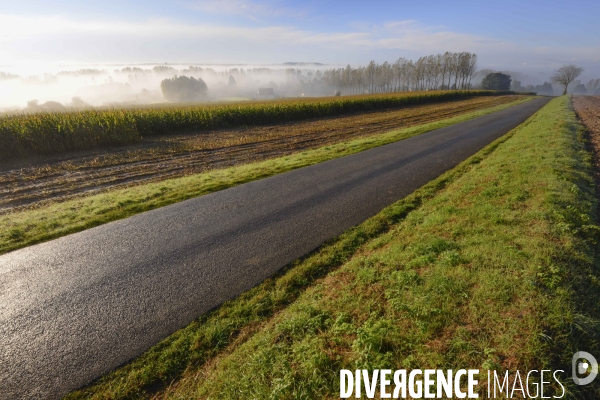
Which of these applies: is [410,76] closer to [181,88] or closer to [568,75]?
[568,75]

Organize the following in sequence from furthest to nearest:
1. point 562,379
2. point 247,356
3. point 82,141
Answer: point 82,141
point 247,356
point 562,379

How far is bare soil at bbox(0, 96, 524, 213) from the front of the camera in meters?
11.0

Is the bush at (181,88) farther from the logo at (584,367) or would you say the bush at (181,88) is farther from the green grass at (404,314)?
the logo at (584,367)

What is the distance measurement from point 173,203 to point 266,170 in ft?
14.6

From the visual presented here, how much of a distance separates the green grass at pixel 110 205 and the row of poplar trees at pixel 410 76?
10655 cm

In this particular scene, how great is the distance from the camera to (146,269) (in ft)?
18.4

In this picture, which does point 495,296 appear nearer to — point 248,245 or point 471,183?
point 248,245

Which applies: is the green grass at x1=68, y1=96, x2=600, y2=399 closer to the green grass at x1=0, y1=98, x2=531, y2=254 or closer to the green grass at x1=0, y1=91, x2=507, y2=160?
the green grass at x1=0, y1=98, x2=531, y2=254

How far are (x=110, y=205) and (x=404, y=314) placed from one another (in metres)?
8.79

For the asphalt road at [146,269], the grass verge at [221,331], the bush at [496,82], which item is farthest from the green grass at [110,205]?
the bush at [496,82]

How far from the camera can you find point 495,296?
13.3 feet

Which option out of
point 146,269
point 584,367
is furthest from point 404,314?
point 146,269

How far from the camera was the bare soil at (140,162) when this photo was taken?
1099 centimetres

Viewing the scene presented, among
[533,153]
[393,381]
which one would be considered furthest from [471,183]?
[393,381]
